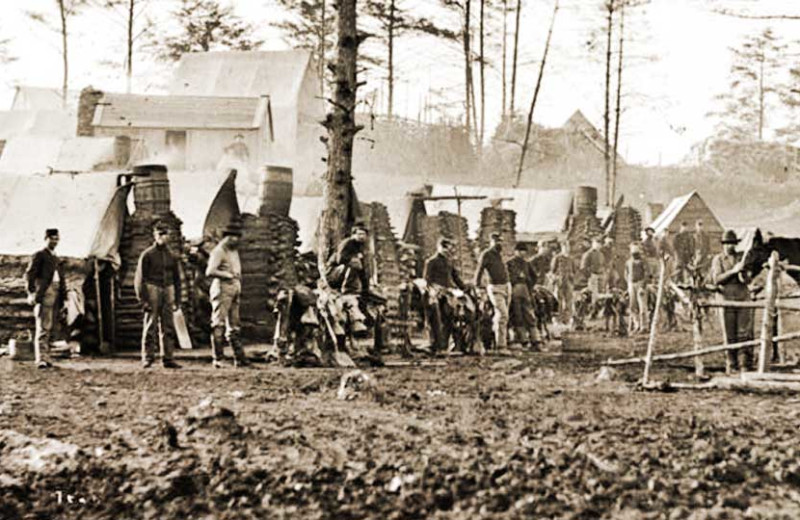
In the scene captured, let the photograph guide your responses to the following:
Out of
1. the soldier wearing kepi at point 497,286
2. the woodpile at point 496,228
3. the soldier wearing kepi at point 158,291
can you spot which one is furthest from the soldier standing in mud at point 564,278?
the soldier wearing kepi at point 158,291

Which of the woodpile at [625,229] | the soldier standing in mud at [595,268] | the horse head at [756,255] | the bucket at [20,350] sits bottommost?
the bucket at [20,350]

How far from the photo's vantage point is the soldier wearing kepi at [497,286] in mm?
15516

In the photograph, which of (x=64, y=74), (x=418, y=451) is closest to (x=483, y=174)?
(x=64, y=74)

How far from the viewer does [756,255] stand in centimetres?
1195

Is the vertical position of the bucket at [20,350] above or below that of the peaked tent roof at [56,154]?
below

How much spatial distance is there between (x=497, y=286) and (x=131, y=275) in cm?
561

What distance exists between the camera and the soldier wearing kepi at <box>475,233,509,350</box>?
15516 mm

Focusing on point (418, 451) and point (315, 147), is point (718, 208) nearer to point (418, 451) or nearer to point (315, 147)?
point (315, 147)

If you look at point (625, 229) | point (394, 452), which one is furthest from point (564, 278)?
point (394, 452)

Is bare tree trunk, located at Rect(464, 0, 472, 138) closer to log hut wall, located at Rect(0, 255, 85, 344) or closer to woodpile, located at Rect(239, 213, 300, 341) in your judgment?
woodpile, located at Rect(239, 213, 300, 341)

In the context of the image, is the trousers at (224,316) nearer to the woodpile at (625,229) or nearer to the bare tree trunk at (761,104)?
the woodpile at (625,229)

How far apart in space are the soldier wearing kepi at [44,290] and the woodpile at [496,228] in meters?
16.0

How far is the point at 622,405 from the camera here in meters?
9.12

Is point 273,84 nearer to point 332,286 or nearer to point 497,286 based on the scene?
point 497,286
